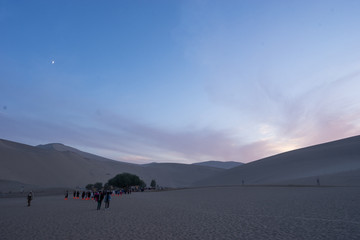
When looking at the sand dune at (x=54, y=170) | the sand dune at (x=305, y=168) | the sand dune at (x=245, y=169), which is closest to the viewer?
the sand dune at (x=305, y=168)

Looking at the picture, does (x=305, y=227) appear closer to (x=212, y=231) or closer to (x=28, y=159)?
(x=212, y=231)

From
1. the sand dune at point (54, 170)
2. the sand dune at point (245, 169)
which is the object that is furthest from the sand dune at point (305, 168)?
the sand dune at point (54, 170)

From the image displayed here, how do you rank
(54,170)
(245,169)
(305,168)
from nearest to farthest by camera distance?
(305,168) → (245,169) → (54,170)

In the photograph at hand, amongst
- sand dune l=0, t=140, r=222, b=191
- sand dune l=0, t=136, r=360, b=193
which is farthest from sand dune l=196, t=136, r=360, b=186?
sand dune l=0, t=140, r=222, b=191

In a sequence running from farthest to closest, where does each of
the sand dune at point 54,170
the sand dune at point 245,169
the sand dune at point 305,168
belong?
1. the sand dune at point 54,170
2. the sand dune at point 245,169
3. the sand dune at point 305,168

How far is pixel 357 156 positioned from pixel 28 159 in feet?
334

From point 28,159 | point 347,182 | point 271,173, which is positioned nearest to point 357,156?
point 271,173

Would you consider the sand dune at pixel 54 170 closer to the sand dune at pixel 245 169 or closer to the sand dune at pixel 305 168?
the sand dune at pixel 245 169

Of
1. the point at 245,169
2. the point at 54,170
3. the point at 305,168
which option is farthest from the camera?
the point at 54,170

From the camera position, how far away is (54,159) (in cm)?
10819

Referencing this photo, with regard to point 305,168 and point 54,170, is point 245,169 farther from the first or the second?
point 54,170

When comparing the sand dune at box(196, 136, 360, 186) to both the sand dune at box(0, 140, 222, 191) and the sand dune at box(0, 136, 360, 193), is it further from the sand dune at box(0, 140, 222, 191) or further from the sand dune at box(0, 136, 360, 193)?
the sand dune at box(0, 140, 222, 191)

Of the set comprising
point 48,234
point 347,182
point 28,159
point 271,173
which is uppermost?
point 28,159

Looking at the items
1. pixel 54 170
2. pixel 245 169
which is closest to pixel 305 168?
pixel 245 169
